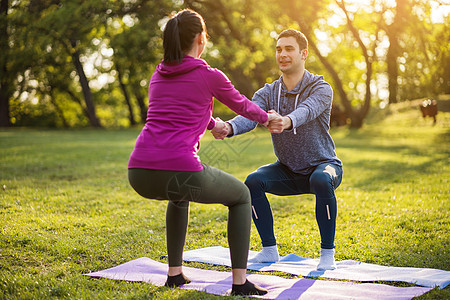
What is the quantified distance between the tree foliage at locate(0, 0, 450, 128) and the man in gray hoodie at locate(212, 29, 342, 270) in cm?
1734

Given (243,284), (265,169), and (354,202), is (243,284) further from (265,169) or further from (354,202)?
(354,202)

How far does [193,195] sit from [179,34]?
3.59ft

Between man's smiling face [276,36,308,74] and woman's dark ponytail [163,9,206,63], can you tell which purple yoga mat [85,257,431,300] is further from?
man's smiling face [276,36,308,74]

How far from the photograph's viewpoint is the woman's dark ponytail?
2963mm

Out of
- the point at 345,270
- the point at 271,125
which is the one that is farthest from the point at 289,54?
the point at 345,270

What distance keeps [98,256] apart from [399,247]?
3159 millimetres

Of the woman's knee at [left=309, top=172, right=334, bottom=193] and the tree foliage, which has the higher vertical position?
the tree foliage

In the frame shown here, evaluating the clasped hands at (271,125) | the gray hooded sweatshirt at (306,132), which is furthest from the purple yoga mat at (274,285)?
the clasped hands at (271,125)

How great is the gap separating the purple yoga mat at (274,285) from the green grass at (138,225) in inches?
5.9

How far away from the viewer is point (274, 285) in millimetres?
3633

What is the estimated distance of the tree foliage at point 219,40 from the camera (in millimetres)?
21391

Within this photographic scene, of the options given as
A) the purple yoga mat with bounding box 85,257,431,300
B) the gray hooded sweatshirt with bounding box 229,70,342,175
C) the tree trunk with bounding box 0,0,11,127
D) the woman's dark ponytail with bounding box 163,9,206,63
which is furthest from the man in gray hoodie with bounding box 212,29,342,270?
the tree trunk with bounding box 0,0,11,127

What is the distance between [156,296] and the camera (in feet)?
11.0

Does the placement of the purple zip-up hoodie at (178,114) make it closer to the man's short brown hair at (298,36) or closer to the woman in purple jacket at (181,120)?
the woman in purple jacket at (181,120)
